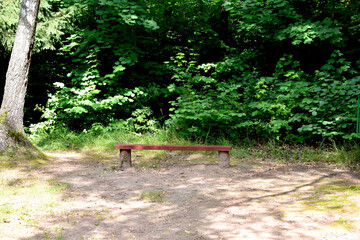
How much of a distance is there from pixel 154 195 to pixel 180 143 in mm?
3454

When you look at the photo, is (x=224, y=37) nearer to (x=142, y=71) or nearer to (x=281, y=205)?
(x=142, y=71)

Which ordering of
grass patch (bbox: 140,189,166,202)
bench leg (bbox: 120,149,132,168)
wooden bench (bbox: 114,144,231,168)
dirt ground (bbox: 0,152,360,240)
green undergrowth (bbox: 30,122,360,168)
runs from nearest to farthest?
1. dirt ground (bbox: 0,152,360,240)
2. grass patch (bbox: 140,189,166,202)
3. wooden bench (bbox: 114,144,231,168)
4. bench leg (bbox: 120,149,132,168)
5. green undergrowth (bbox: 30,122,360,168)

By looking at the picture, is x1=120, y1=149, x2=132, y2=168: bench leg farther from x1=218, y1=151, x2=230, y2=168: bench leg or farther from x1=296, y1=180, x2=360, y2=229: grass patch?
x1=296, y1=180, x2=360, y2=229: grass patch

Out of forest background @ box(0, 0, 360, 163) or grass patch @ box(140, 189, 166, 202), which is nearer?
grass patch @ box(140, 189, 166, 202)

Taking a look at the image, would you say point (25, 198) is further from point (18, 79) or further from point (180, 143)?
point (180, 143)

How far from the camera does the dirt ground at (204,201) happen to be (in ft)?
11.7

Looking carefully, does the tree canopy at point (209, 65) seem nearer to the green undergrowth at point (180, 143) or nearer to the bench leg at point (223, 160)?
the green undergrowth at point (180, 143)

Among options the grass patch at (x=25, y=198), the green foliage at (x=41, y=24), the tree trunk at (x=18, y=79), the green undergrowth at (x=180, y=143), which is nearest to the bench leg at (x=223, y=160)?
the green undergrowth at (x=180, y=143)

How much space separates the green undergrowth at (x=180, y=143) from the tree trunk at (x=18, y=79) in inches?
86.3

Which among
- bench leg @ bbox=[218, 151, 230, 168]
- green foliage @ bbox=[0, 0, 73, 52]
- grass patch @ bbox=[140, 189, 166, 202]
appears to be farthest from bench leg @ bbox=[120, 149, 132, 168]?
green foliage @ bbox=[0, 0, 73, 52]

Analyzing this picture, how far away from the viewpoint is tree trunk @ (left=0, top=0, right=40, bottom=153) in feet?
21.1

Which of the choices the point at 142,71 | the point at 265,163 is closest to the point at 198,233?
the point at 265,163

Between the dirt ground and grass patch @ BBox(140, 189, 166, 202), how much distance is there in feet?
0.05

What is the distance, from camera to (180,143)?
834 cm
